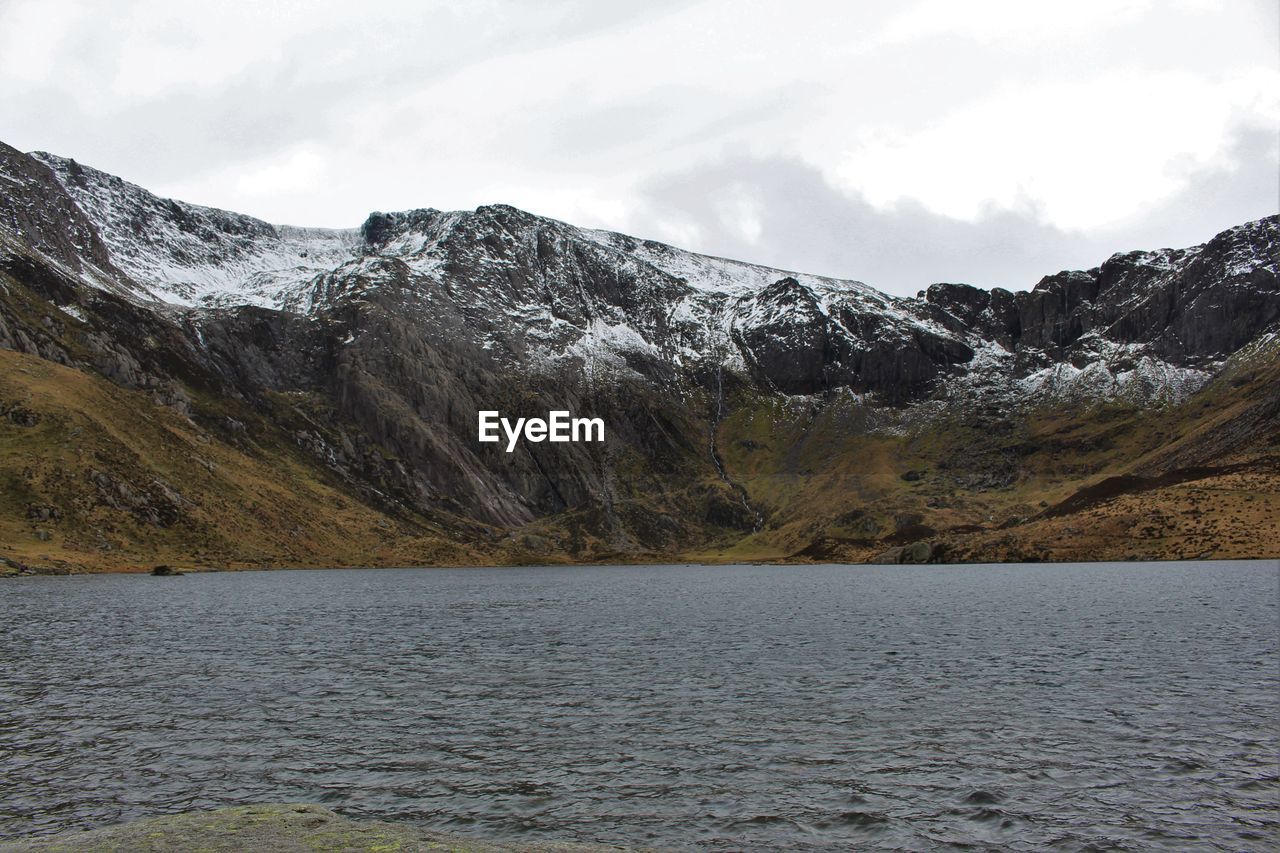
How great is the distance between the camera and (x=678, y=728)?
3791 cm

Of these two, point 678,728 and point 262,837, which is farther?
point 678,728

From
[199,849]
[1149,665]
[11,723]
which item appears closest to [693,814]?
[199,849]

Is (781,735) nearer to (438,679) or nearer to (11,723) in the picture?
(438,679)

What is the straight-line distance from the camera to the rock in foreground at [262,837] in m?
20.9

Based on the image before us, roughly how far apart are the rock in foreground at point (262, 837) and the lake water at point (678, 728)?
1.97 meters

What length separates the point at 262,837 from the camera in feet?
70.9

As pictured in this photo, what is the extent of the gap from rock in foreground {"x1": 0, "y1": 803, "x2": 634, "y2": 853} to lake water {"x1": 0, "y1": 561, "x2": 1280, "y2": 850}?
197cm

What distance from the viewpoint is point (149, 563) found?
174500mm

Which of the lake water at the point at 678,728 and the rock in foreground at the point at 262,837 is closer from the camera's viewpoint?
the rock in foreground at the point at 262,837

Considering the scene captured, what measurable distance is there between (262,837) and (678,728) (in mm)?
19967

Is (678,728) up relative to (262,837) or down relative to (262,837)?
down

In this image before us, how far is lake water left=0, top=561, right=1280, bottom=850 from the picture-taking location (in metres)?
26.0

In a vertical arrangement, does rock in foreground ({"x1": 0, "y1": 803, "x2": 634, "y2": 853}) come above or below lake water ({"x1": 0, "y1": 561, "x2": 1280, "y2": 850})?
above

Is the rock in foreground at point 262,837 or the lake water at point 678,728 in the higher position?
the rock in foreground at point 262,837
